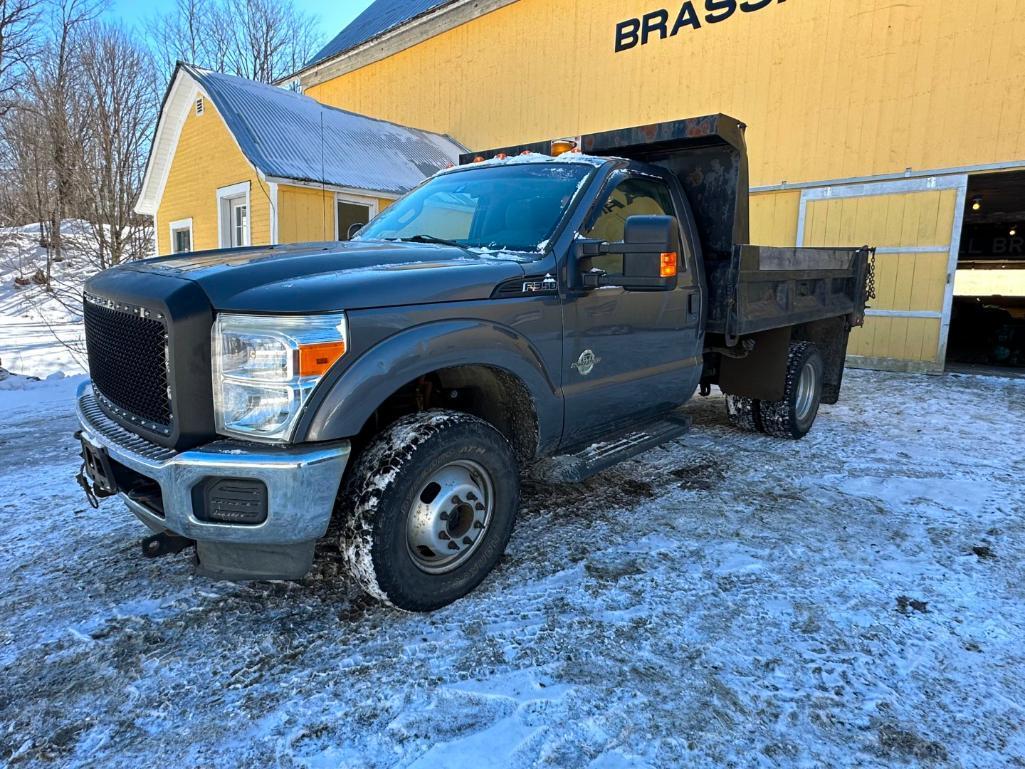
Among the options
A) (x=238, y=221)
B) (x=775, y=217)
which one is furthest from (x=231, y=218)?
(x=775, y=217)

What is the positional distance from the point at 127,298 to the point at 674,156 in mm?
3651

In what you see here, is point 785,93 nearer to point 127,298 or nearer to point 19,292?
point 127,298

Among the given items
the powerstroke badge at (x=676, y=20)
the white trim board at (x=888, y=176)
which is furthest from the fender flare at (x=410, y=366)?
the powerstroke badge at (x=676, y=20)

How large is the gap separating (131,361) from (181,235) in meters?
16.5

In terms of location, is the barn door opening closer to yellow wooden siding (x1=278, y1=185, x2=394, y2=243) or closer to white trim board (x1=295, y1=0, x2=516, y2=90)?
white trim board (x1=295, y1=0, x2=516, y2=90)

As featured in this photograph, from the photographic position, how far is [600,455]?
3420 mm

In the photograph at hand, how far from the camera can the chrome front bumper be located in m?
2.18

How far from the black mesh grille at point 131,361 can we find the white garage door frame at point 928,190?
34.6 feet

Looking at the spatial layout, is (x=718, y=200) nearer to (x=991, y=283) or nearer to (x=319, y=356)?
(x=319, y=356)

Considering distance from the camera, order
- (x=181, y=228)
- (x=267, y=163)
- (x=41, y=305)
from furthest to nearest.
A: (x=41, y=305)
(x=181, y=228)
(x=267, y=163)

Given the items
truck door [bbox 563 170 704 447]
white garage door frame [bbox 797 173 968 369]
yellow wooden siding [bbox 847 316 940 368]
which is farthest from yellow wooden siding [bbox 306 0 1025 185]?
truck door [bbox 563 170 704 447]

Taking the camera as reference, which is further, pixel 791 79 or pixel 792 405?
pixel 791 79

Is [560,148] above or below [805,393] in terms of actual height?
above

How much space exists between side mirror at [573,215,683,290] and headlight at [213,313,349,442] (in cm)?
139
